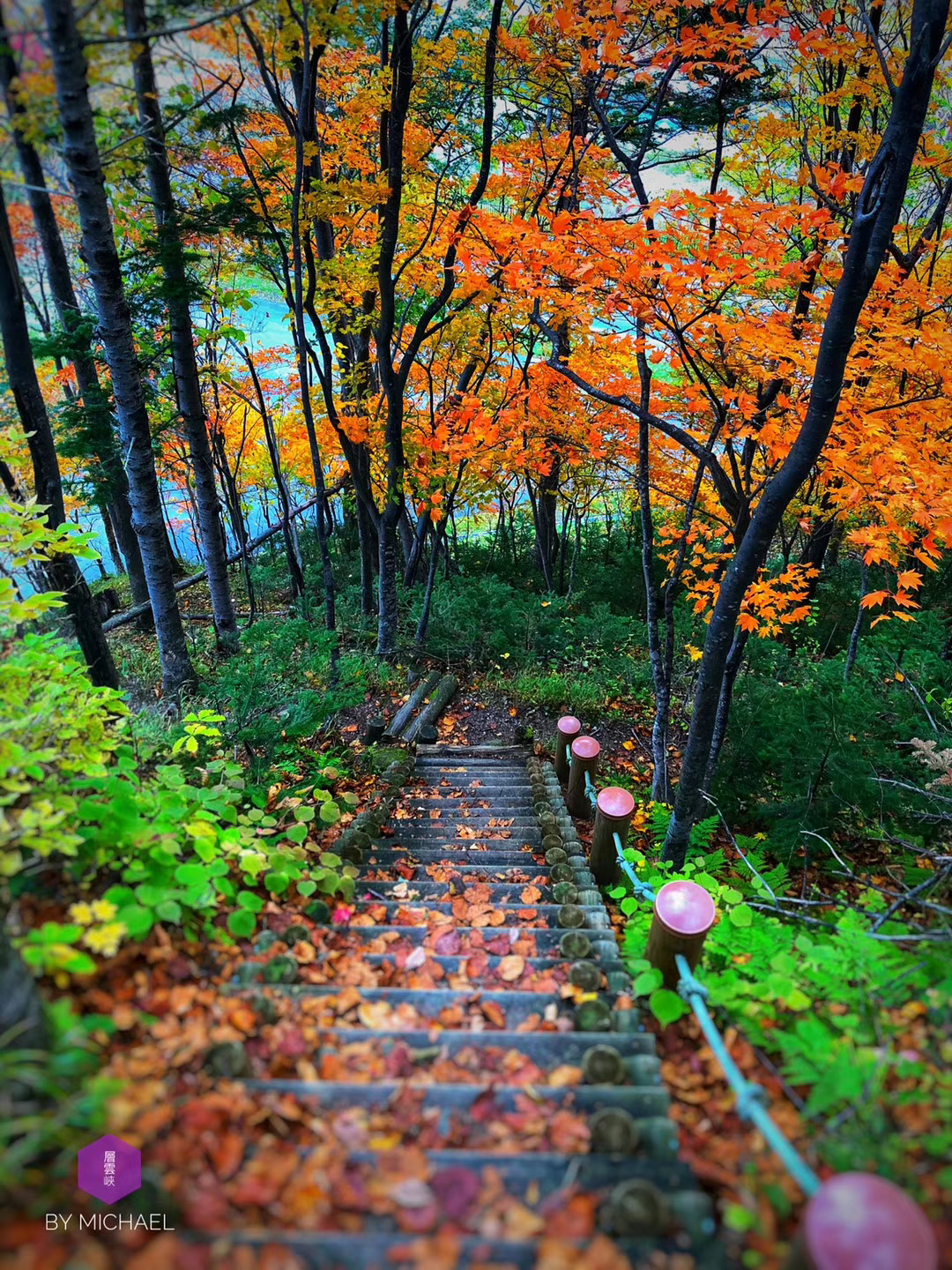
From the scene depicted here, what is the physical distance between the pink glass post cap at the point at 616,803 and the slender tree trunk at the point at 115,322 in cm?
501

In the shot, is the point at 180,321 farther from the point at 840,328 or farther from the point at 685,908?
the point at 685,908

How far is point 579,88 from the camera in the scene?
616 centimetres

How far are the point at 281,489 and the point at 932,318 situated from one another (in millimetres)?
8802

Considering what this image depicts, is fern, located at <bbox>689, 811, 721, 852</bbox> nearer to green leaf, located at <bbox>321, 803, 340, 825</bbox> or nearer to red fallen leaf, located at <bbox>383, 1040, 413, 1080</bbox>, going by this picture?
green leaf, located at <bbox>321, 803, 340, 825</bbox>

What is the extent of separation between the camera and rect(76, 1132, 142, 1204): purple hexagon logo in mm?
1653

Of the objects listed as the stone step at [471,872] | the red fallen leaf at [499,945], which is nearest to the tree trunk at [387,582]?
the stone step at [471,872]

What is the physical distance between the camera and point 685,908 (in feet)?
9.32

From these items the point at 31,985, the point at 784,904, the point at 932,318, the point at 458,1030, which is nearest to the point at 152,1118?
the point at 31,985

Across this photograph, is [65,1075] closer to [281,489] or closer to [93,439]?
[281,489]

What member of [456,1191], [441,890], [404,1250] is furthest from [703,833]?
[404,1250]

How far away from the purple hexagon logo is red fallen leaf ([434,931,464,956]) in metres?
1.75

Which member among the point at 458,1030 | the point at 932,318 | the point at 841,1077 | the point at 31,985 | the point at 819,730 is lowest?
the point at 819,730

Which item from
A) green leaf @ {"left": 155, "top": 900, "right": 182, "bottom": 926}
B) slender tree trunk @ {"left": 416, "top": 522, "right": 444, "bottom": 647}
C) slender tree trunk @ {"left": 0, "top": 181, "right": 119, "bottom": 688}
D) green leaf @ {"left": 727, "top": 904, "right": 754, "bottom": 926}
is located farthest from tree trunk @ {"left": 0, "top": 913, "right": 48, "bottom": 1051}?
slender tree trunk @ {"left": 416, "top": 522, "right": 444, "bottom": 647}

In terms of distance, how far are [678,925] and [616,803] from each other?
146 cm
